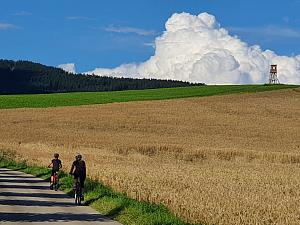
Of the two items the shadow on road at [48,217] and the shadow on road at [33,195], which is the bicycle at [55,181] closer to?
the shadow on road at [33,195]

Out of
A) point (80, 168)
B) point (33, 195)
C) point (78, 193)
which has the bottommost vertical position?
point (33, 195)

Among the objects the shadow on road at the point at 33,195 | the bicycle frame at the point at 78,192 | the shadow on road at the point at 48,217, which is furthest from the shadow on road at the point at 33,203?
the shadow on road at the point at 48,217

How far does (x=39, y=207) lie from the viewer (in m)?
19.3

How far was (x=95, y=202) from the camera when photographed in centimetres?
1995

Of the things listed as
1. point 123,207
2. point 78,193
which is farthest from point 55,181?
point 123,207

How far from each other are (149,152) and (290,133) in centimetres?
1809

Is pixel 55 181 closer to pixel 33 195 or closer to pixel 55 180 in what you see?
pixel 55 180

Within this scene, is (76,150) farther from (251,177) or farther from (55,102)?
(55,102)

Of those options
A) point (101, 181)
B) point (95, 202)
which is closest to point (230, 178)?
point (101, 181)

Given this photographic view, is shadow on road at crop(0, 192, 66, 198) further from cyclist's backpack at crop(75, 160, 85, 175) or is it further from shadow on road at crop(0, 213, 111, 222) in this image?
shadow on road at crop(0, 213, 111, 222)

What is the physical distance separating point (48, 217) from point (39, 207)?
Answer: 255cm

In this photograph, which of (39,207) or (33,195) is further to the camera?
(33,195)

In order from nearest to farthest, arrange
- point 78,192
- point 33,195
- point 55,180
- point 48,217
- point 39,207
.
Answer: point 48,217 → point 39,207 → point 78,192 → point 33,195 → point 55,180

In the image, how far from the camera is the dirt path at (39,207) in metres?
16.2
